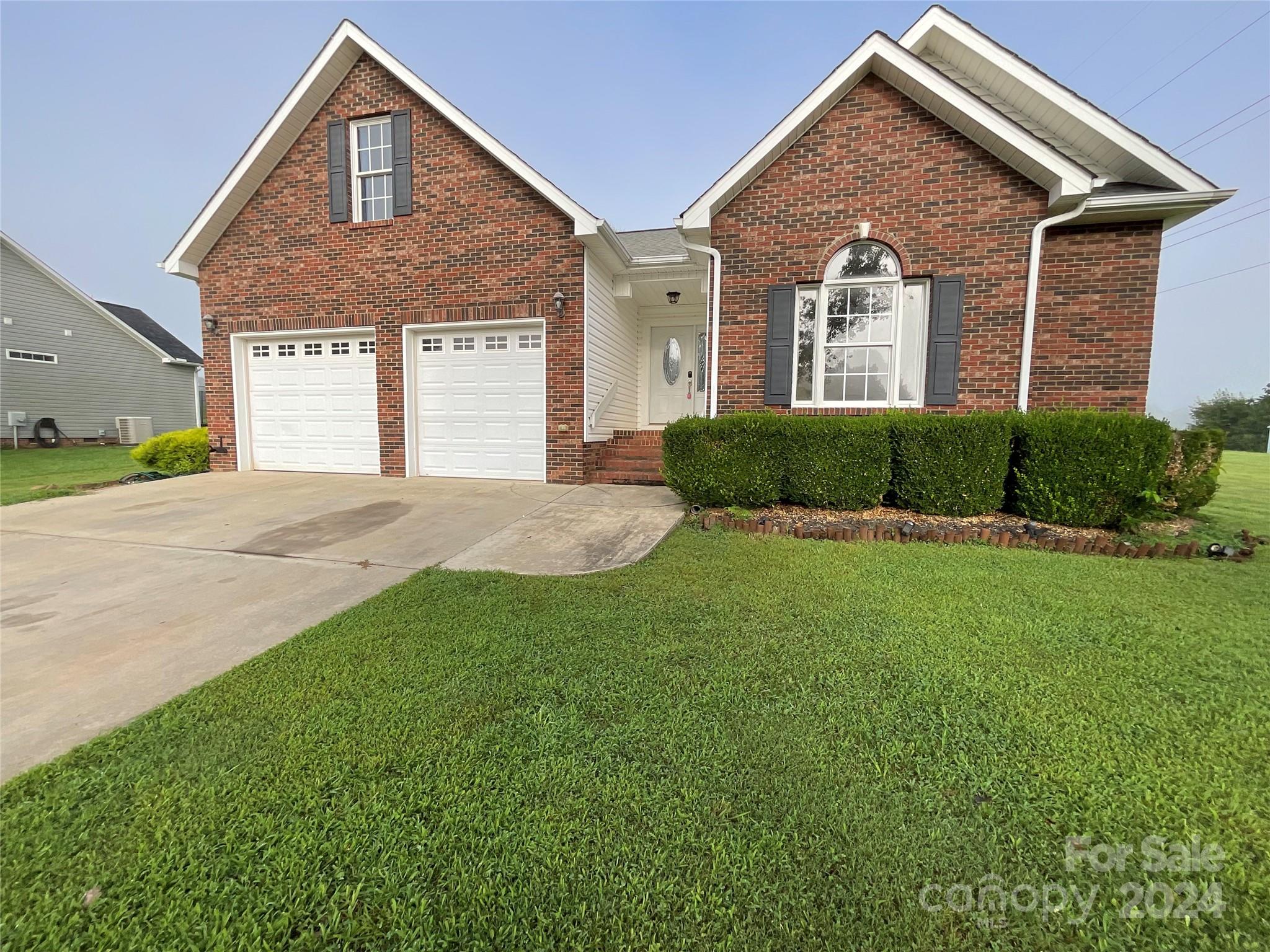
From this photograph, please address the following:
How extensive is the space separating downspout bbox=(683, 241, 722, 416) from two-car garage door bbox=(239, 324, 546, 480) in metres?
2.75

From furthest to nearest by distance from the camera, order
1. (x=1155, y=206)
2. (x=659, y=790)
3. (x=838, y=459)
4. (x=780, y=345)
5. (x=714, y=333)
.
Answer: (x=714, y=333)
(x=780, y=345)
(x=1155, y=206)
(x=838, y=459)
(x=659, y=790)

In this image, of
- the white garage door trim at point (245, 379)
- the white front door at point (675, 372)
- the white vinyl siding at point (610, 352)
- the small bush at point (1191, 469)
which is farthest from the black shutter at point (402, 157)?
the small bush at point (1191, 469)

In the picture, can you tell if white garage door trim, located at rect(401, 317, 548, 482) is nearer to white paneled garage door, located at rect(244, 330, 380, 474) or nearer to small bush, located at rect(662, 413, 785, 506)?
white paneled garage door, located at rect(244, 330, 380, 474)

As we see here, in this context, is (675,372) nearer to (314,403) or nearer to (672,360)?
(672,360)

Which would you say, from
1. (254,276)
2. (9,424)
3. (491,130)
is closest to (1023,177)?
(491,130)

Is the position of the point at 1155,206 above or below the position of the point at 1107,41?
below

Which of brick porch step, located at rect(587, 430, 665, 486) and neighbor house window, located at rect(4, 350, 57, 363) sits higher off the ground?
neighbor house window, located at rect(4, 350, 57, 363)

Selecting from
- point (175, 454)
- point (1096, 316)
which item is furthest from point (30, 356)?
point (1096, 316)

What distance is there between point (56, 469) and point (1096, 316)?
63.2 ft

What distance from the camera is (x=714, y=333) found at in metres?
7.43

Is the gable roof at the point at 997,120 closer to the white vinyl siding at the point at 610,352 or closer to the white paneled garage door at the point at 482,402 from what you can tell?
the white vinyl siding at the point at 610,352

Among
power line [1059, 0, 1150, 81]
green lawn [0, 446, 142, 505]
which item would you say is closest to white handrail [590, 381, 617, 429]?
green lawn [0, 446, 142, 505]

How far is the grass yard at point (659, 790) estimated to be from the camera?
132 cm

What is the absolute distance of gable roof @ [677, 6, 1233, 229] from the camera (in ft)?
19.9
